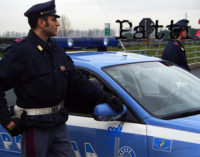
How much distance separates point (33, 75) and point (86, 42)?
1596 millimetres

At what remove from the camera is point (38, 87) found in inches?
93.5

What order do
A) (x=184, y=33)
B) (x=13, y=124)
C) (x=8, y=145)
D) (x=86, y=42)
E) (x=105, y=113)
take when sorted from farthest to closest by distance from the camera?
1. (x=184, y=33)
2. (x=86, y=42)
3. (x=8, y=145)
4. (x=105, y=113)
5. (x=13, y=124)

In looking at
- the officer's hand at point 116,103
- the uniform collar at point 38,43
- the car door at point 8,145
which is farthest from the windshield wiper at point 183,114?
the car door at point 8,145

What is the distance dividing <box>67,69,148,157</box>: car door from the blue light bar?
3.01ft

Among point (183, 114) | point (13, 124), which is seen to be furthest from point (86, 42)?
point (13, 124)

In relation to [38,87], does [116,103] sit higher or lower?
lower

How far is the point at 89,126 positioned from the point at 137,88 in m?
0.52

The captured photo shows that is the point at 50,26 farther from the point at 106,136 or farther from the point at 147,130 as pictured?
the point at 147,130

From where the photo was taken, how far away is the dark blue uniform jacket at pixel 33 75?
238cm

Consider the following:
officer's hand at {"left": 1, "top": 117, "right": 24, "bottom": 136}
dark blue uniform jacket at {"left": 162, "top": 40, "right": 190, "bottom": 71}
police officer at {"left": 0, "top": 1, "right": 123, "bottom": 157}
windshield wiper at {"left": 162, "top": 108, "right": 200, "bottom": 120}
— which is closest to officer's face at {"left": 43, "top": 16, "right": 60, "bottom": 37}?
police officer at {"left": 0, "top": 1, "right": 123, "bottom": 157}

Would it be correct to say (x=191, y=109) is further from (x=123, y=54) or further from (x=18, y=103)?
(x=18, y=103)

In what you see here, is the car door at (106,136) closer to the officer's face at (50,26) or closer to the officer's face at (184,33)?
the officer's face at (50,26)

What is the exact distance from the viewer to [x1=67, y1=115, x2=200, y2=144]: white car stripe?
2.34 m

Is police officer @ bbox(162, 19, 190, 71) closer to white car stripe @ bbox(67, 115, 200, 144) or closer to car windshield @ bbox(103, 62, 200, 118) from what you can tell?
car windshield @ bbox(103, 62, 200, 118)
